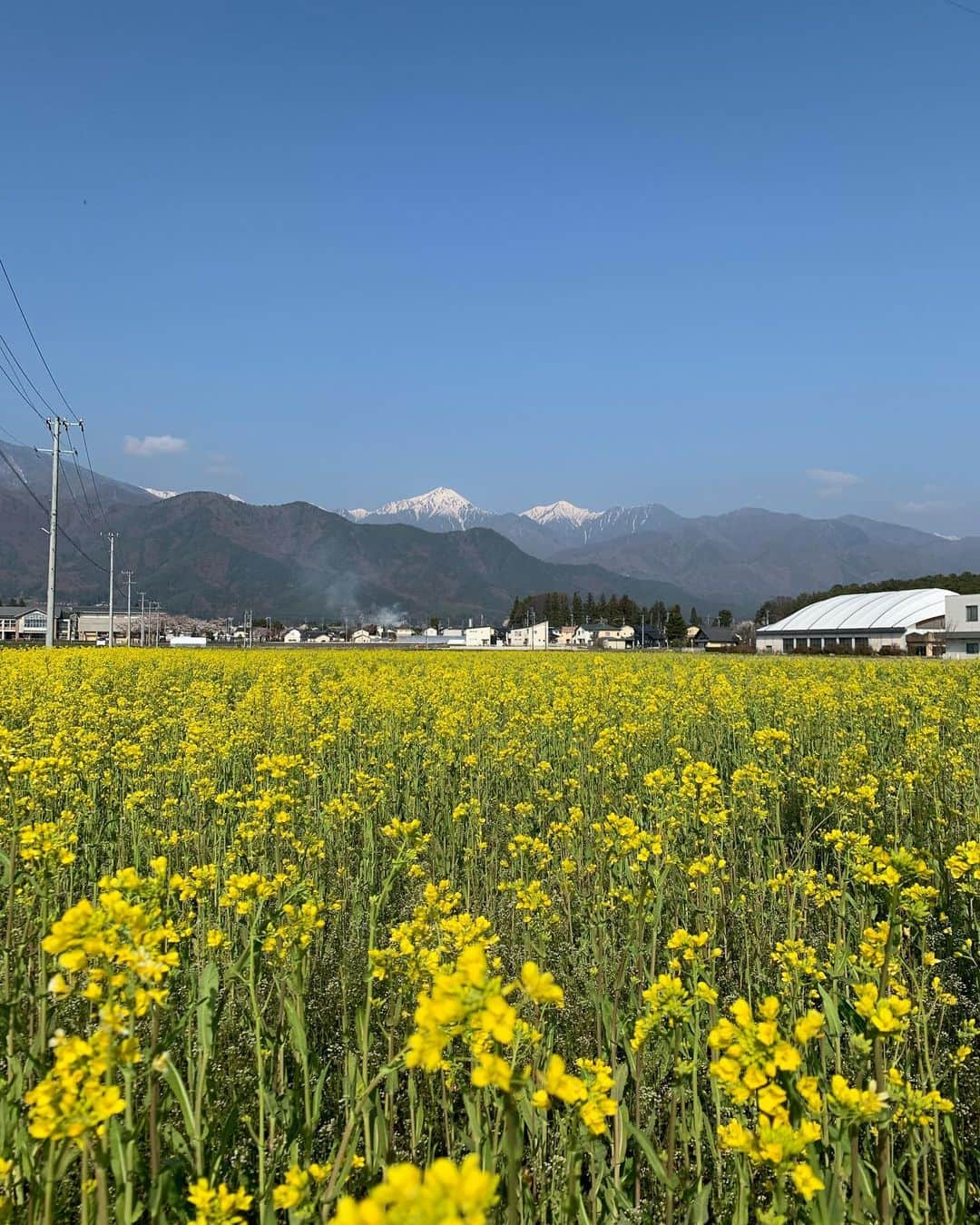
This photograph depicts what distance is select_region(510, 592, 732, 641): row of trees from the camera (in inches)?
5069

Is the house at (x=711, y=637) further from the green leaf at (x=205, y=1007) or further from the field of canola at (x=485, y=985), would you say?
the green leaf at (x=205, y=1007)

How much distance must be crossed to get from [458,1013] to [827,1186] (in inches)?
56.7

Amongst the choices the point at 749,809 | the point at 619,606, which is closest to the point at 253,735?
the point at 749,809

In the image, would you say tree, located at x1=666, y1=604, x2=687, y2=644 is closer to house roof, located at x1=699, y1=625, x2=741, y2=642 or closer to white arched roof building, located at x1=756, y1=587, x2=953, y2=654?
house roof, located at x1=699, y1=625, x2=741, y2=642

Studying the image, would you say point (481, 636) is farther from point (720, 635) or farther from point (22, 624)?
point (22, 624)

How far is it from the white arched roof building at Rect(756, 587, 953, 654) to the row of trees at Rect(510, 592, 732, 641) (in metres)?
45.6

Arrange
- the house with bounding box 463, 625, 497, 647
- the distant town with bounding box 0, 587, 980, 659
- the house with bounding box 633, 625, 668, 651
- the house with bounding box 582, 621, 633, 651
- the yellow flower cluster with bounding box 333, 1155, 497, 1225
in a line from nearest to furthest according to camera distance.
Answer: the yellow flower cluster with bounding box 333, 1155, 497, 1225, the distant town with bounding box 0, 587, 980, 659, the house with bounding box 582, 621, 633, 651, the house with bounding box 633, 625, 668, 651, the house with bounding box 463, 625, 497, 647

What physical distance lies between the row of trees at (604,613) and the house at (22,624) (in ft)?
233

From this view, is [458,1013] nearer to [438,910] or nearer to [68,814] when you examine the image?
[438,910]

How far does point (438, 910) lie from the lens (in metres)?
3.10

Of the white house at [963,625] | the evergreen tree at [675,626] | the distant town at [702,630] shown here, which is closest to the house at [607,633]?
the distant town at [702,630]

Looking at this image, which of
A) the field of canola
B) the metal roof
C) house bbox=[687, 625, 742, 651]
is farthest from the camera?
house bbox=[687, 625, 742, 651]

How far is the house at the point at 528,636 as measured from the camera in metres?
114

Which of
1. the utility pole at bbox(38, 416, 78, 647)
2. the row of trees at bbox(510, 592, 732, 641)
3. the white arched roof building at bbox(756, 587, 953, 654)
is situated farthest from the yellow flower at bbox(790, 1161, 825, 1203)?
the row of trees at bbox(510, 592, 732, 641)
